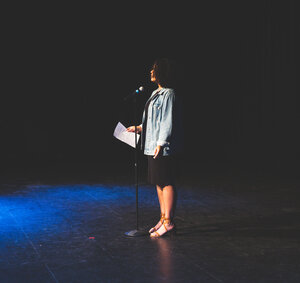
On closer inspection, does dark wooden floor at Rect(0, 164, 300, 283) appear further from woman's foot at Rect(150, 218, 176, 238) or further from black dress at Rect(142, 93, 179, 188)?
black dress at Rect(142, 93, 179, 188)

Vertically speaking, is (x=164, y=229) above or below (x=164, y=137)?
below

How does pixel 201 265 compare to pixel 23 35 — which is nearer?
pixel 201 265

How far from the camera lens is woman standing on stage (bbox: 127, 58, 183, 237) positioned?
315cm

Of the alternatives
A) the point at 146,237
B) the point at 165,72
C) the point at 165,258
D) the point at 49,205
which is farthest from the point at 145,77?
the point at 165,258

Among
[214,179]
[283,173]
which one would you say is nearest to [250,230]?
[214,179]

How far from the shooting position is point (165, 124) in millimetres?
3146

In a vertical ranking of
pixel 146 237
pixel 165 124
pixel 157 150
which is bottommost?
pixel 146 237

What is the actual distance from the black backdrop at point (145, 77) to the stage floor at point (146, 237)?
2.88 metres

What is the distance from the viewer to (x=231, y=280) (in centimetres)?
235

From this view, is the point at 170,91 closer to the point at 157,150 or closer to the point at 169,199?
the point at 157,150

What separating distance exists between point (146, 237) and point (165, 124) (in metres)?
0.84

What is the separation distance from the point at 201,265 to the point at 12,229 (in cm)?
162

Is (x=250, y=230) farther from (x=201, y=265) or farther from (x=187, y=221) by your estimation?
(x=201, y=265)

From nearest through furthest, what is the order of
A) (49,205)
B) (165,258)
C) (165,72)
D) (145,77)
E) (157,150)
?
(165,258) < (157,150) < (165,72) < (49,205) < (145,77)
